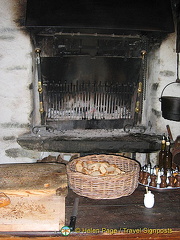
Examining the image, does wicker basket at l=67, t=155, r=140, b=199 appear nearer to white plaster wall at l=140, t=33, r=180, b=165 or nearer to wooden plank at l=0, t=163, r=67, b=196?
wooden plank at l=0, t=163, r=67, b=196

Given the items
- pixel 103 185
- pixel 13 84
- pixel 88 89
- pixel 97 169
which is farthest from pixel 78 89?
pixel 103 185

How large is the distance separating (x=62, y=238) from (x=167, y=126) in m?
2.03

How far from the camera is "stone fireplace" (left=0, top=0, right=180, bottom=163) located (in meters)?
2.83

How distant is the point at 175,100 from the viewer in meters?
2.63

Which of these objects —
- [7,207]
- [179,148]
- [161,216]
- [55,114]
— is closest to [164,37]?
[179,148]

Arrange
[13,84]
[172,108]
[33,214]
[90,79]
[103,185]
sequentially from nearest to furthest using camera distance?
[33,214], [103,185], [172,108], [13,84], [90,79]

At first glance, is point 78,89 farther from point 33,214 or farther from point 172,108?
point 33,214

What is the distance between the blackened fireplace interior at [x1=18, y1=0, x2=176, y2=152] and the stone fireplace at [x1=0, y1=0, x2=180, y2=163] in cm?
1

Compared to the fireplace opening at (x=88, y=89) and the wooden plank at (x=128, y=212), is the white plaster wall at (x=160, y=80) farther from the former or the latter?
the wooden plank at (x=128, y=212)

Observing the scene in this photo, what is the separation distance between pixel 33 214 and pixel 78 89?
191 cm

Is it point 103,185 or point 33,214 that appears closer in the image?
point 33,214

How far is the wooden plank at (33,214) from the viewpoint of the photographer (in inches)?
51.7

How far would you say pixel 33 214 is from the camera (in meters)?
1.38

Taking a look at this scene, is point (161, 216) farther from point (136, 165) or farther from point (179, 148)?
point (179, 148)
